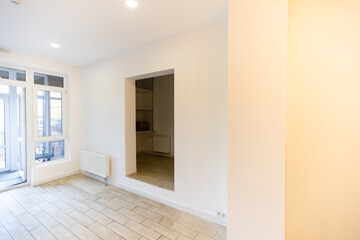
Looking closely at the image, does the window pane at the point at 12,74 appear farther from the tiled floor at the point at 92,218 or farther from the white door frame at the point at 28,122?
the tiled floor at the point at 92,218

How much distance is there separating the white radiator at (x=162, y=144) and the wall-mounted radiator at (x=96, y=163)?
191cm

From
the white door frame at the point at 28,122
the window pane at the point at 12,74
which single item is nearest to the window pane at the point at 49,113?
the white door frame at the point at 28,122

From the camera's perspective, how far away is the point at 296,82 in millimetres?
1433

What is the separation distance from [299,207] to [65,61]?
16.1ft

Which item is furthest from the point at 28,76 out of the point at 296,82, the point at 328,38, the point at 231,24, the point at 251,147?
the point at 328,38

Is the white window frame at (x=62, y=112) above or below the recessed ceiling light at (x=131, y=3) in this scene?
below

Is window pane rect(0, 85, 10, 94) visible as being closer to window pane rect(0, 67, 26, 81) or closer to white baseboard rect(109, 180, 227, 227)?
window pane rect(0, 67, 26, 81)

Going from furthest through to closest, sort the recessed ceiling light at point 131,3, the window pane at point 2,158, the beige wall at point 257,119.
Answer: the window pane at point 2,158, the recessed ceiling light at point 131,3, the beige wall at point 257,119

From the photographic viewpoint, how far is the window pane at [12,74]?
291 centimetres

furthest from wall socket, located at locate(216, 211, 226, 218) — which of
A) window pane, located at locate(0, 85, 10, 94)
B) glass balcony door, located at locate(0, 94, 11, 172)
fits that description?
window pane, located at locate(0, 85, 10, 94)

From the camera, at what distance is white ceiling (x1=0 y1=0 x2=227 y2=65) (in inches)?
66.2

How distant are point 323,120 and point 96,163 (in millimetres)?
3821

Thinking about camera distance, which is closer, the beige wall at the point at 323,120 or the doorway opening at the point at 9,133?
the beige wall at the point at 323,120

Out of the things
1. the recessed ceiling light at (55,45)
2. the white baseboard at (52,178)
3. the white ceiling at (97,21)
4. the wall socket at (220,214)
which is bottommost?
the white baseboard at (52,178)
